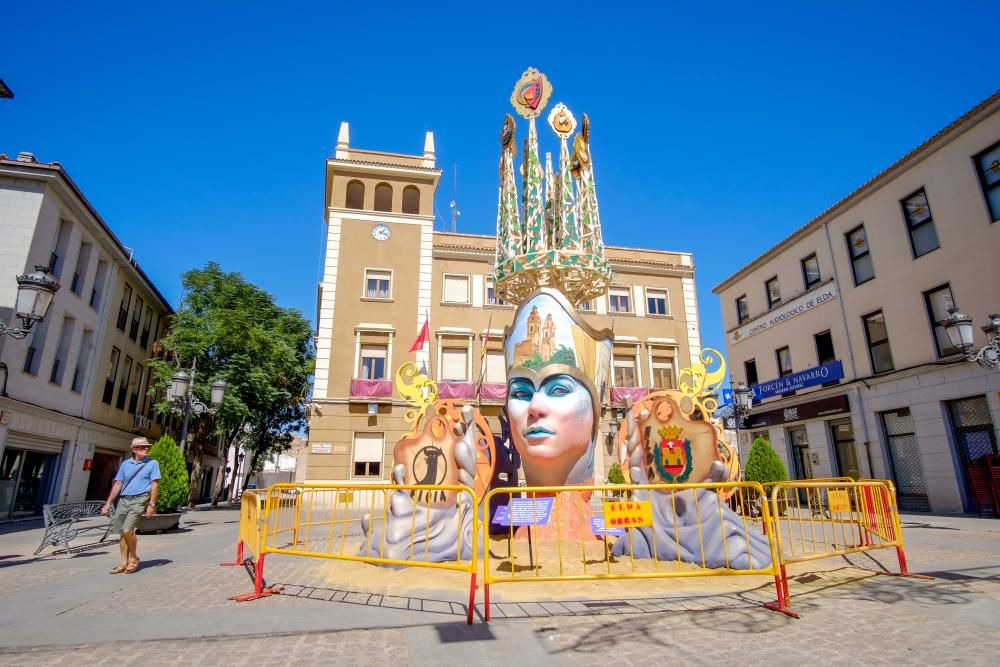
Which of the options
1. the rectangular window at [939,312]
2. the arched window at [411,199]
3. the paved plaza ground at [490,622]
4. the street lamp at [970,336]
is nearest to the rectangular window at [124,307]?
the arched window at [411,199]

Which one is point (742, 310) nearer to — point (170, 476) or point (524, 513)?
point (524, 513)

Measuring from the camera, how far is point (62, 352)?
17.4 meters

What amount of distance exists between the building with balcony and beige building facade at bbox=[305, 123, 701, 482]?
771 cm

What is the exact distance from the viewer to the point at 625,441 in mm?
9375

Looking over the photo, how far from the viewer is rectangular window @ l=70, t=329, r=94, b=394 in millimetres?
18266

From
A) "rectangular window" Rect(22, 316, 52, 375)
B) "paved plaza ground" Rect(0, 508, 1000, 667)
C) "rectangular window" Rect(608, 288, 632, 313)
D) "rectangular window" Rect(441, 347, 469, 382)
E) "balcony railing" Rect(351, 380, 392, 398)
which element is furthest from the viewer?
"rectangular window" Rect(608, 288, 632, 313)

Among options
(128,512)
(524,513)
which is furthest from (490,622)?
(128,512)

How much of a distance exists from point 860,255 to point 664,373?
30.2 ft

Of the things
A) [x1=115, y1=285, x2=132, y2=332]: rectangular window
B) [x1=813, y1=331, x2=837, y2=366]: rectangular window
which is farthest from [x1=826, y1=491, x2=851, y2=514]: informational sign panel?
[x1=115, y1=285, x2=132, y2=332]: rectangular window

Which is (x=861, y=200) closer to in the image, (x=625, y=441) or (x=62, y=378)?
(x=625, y=441)

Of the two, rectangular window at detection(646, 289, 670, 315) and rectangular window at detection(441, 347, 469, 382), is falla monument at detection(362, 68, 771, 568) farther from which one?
rectangular window at detection(646, 289, 670, 315)

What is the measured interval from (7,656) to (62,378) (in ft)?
56.6

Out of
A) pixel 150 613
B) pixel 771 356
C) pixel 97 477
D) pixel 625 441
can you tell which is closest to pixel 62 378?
pixel 97 477

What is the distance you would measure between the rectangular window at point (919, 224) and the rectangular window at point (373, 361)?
19010 millimetres
